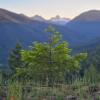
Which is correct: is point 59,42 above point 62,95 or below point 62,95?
above

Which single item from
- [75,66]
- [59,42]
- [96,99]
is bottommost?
[96,99]

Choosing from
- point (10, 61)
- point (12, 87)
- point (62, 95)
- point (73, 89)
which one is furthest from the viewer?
point (10, 61)

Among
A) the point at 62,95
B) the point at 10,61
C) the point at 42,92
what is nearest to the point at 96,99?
the point at 62,95

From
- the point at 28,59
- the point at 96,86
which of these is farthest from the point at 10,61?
the point at 96,86

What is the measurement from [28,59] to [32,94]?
2370cm

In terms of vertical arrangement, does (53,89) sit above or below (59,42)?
below

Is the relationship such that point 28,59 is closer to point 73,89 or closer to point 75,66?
point 75,66

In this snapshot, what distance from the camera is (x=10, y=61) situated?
46531 millimetres

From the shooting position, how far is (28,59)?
96.6 feet

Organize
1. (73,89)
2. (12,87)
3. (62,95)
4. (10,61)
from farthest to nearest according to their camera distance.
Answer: (10,61) → (73,89) → (62,95) → (12,87)

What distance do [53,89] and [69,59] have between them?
23.4m

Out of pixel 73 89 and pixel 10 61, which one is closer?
pixel 73 89

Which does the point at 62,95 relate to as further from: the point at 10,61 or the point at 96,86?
the point at 10,61

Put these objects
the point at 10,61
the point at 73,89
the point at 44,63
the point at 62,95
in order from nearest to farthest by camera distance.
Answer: the point at 62,95
the point at 73,89
the point at 44,63
the point at 10,61
